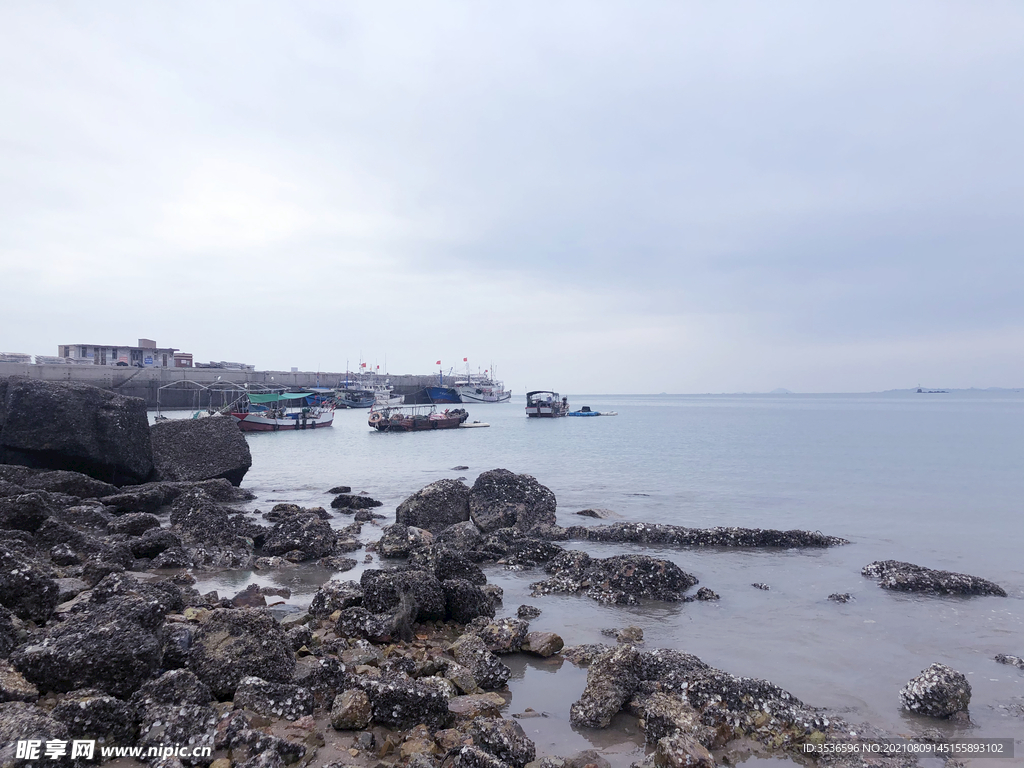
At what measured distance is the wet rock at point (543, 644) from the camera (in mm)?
6852

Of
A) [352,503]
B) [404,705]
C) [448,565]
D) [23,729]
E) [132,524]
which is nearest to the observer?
[23,729]

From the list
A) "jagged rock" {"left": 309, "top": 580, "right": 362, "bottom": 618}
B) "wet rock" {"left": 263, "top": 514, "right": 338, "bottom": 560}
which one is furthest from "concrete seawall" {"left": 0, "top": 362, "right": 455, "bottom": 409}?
"jagged rock" {"left": 309, "top": 580, "right": 362, "bottom": 618}

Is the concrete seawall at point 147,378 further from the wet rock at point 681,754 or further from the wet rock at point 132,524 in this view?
the wet rock at point 681,754

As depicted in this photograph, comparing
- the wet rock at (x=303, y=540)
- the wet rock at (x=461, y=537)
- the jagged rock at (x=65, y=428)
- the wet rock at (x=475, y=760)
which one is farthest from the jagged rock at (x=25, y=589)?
the jagged rock at (x=65, y=428)

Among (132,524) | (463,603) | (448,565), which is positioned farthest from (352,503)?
(463,603)

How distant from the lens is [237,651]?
5484 millimetres

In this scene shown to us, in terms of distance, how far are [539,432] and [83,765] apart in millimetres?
55105

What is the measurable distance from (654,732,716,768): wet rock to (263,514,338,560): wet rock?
27.6ft

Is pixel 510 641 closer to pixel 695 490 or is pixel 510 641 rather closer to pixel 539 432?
pixel 695 490

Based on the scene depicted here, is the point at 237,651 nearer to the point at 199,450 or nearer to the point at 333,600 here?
the point at 333,600

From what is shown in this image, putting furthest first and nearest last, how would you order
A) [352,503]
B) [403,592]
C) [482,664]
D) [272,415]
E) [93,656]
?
[272,415], [352,503], [403,592], [482,664], [93,656]

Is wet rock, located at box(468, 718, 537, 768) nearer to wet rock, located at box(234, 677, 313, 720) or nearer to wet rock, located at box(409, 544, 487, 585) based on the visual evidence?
wet rock, located at box(234, 677, 313, 720)

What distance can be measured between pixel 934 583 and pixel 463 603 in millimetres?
8261

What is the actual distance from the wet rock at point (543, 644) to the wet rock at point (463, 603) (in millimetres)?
1113
